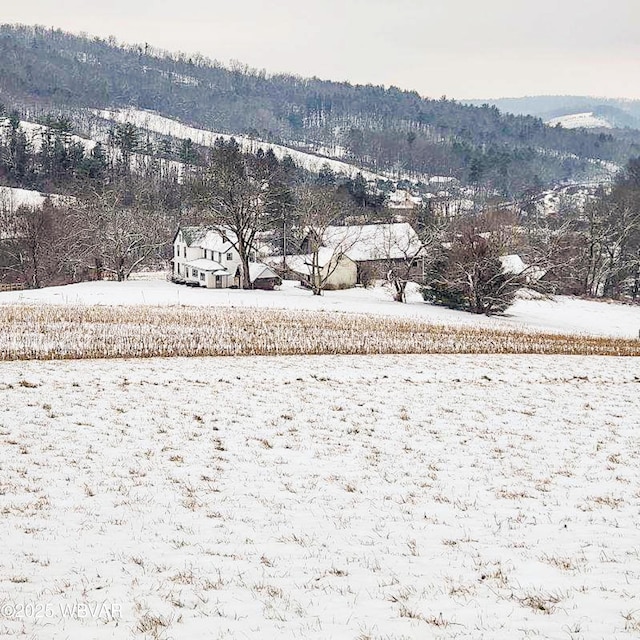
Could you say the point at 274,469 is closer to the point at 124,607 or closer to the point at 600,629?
the point at 124,607

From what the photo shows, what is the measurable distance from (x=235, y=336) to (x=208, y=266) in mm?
45797

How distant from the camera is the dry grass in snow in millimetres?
22766

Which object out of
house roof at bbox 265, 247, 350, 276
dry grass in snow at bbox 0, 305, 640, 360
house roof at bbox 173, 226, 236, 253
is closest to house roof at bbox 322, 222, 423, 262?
house roof at bbox 265, 247, 350, 276

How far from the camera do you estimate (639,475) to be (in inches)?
423

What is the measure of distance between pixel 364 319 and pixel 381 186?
150 meters

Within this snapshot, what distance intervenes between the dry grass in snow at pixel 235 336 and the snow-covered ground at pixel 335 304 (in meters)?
5.95

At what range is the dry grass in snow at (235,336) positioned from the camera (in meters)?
22.8

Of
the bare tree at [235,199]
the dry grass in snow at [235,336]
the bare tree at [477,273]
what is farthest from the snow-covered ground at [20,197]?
the dry grass in snow at [235,336]

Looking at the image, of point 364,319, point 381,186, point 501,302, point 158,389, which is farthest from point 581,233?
point 381,186

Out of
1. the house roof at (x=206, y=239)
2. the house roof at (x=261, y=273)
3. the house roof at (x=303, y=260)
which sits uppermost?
the house roof at (x=206, y=239)

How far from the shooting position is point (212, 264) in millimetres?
71062

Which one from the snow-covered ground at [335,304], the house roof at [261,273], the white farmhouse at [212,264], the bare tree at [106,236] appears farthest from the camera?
the white farmhouse at [212,264]

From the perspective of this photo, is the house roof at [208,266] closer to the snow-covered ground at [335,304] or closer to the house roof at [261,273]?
the house roof at [261,273]

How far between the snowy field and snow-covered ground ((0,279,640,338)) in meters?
22.8
